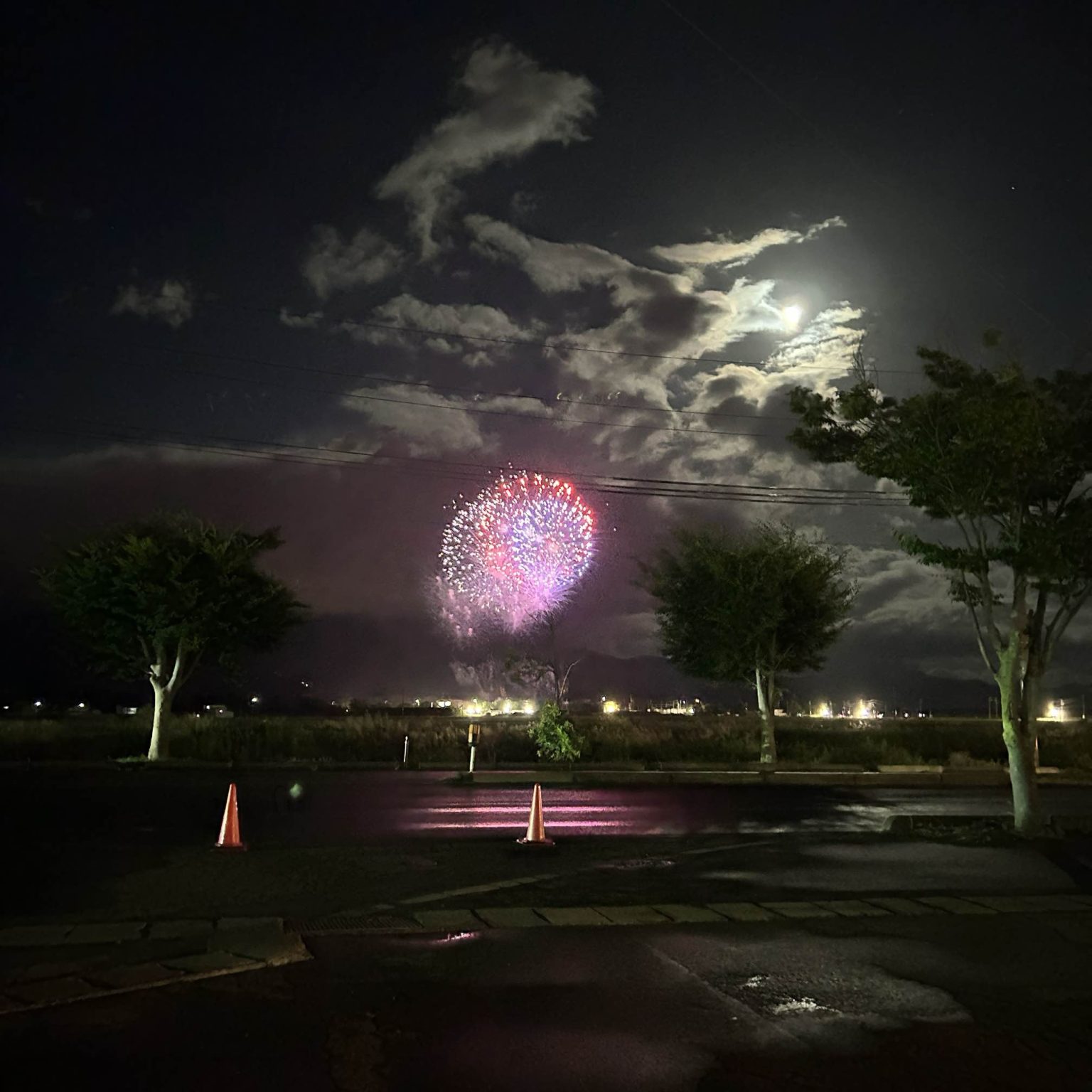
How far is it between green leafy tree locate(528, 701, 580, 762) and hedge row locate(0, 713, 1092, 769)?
858mm

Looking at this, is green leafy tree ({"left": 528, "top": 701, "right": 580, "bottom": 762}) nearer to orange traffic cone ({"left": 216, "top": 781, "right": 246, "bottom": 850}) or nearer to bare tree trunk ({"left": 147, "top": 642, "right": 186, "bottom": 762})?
bare tree trunk ({"left": 147, "top": 642, "right": 186, "bottom": 762})

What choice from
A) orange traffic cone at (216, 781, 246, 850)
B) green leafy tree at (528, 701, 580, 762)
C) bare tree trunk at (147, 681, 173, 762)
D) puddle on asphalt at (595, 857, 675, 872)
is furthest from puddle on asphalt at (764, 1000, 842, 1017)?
bare tree trunk at (147, 681, 173, 762)

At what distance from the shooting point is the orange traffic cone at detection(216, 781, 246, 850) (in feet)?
44.7

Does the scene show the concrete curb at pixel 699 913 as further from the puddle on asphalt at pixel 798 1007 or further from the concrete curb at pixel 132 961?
the puddle on asphalt at pixel 798 1007

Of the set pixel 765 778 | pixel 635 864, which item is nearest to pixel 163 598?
pixel 765 778

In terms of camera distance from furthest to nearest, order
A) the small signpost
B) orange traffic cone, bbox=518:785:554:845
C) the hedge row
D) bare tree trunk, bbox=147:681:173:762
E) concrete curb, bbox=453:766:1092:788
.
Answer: the hedge row, bare tree trunk, bbox=147:681:173:762, concrete curb, bbox=453:766:1092:788, the small signpost, orange traffic cone, bbox=518:785:554:845

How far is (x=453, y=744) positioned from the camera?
3419 cm

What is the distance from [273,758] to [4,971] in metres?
24.3

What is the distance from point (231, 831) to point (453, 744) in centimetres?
2058

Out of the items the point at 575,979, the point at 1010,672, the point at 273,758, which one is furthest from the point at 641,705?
the point at 575,979

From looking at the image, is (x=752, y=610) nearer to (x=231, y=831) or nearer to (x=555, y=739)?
(x=555, y=739)

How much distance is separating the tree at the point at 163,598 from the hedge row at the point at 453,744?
2.17 meters

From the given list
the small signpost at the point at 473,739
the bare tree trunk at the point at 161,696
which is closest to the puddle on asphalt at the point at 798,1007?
the small signpost at the point at 473,739

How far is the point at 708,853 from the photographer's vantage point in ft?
47.7
